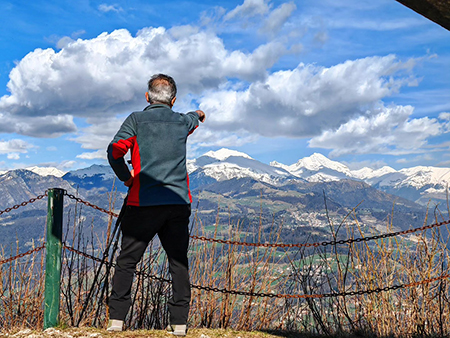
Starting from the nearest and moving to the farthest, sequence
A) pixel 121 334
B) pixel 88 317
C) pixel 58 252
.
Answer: pixel 121 334 < pixel 58 252 < pixel 88 317

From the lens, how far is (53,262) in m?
3.17

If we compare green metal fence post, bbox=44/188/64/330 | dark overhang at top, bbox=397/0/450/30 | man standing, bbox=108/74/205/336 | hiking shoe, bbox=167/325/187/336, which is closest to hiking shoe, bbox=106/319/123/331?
man standing, bbox=108/74/205/336

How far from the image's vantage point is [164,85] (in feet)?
10.5

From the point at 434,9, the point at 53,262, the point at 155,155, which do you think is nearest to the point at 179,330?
the point at 53,262

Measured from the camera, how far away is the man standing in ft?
9.68

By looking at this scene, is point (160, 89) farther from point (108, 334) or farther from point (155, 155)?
point (108, 334)

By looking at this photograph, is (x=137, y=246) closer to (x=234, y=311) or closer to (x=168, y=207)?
(x=168, y=207)

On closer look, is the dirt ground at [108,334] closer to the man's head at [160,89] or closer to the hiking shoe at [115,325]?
the hiking shoe at [115,325]

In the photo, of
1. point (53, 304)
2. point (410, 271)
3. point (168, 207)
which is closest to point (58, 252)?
point (53, 304)

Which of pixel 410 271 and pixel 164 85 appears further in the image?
pixel 410 271

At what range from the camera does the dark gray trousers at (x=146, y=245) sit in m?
2.96

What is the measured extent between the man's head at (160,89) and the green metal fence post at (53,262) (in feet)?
3.39

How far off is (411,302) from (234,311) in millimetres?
1585

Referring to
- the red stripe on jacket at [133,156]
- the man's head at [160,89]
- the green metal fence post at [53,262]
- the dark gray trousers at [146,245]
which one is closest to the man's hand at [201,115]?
the man's head at [160,89]
